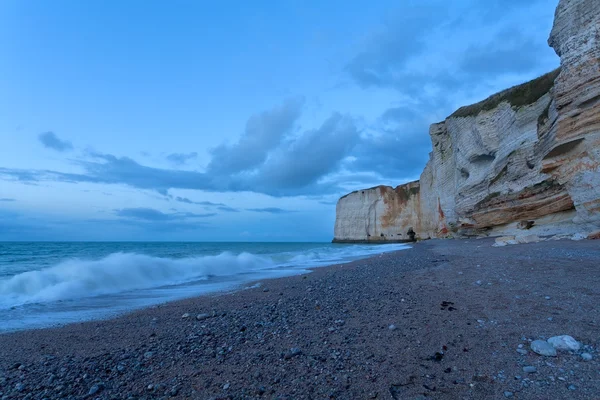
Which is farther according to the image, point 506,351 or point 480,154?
point 480,154

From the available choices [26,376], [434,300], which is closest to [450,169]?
[434,300]

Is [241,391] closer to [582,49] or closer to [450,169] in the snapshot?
[582,49]

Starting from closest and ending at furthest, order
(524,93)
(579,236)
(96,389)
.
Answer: (96,389) → (579,236) → (524,93)

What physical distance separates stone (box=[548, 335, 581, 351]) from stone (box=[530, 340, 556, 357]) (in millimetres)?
66

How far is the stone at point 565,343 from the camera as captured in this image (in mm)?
2881

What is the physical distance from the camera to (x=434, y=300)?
4973 millimetres

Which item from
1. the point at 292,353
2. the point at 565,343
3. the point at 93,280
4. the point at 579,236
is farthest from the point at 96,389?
the point at 579,236

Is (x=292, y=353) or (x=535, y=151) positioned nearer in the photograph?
(x=292, y=353)

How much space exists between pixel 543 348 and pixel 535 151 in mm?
15099

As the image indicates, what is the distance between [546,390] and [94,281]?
1111cm

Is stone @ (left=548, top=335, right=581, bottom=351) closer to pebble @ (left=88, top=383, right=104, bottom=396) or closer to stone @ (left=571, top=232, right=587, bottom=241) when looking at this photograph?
pebble @ (left=88, top=383, right=104, bottom=396)

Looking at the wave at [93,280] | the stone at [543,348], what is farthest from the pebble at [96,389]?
the wave at [93,280]

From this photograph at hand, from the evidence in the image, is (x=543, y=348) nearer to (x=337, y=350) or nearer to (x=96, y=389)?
(x=337, y=350)

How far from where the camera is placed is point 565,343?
2.92 metres
